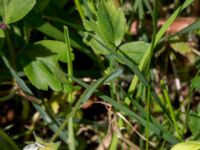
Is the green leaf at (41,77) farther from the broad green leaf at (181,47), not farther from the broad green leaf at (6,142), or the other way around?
the broad green leaf at (181,47)

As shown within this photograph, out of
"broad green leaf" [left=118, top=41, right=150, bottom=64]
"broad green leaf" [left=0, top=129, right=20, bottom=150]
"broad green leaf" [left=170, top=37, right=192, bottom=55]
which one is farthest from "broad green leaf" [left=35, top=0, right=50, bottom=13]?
"broad green leaf" [left=170, top=37, right=192, bottom=55]

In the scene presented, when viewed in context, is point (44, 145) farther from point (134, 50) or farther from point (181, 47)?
point (181, 47)

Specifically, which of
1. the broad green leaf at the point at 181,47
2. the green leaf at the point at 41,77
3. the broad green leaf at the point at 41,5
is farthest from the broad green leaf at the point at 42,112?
the broad green leaf at the point at 181,47

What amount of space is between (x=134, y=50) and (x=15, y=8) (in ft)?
0.98

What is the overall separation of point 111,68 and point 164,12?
0.51 meters

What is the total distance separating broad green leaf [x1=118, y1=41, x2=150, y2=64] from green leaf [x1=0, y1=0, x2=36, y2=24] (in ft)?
0.80

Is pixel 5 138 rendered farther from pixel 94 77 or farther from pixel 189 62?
pixel 189 62

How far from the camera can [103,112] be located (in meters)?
1.54

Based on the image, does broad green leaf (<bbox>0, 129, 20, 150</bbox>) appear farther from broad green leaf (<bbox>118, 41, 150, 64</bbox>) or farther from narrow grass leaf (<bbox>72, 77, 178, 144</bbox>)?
broad green leaf (<bbox>118, 41, 150, 64</bbox>)

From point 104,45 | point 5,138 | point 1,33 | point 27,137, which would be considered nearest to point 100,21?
point 104,45

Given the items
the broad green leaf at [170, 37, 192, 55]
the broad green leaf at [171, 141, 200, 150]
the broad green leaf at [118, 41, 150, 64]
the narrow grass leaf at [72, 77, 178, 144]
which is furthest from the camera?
the broad green leaf at [170, 37, 192, 55]

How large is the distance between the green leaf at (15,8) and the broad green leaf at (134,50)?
0.24 meters

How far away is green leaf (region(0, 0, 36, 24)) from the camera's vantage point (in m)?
1.06

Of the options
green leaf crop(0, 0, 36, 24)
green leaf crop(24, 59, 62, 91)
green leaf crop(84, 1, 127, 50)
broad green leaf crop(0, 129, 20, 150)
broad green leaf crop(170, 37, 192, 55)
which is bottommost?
broad green leaf crop(0, 129, 20, 150)
